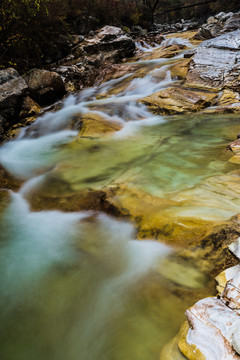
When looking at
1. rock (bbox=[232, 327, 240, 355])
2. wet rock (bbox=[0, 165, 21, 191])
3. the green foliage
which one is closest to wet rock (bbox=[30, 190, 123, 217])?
wet rock (bbox=[0, 165, 21, 191])

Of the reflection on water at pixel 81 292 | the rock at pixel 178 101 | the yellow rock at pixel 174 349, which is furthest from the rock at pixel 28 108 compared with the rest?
the yellow rock at pixel 174 349

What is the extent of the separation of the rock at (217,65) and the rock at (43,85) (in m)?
4.68

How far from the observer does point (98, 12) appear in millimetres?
15336

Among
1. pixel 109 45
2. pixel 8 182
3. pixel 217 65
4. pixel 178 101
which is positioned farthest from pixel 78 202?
pixel 109 45

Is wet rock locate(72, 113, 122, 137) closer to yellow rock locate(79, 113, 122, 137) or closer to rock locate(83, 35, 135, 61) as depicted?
yellow rock locate(79, 113, 122, 137)

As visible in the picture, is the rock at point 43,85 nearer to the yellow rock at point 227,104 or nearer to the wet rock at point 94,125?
the wet rock at point 94,125

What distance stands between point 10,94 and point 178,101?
4.95m

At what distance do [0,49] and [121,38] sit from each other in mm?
6705

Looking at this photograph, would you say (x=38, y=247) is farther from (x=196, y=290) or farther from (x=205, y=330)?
(x=205, y=330)

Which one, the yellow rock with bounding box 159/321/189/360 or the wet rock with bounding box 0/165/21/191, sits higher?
the wet rock with bounding box 0/165/21/191

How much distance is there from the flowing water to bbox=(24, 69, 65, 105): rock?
415 cm

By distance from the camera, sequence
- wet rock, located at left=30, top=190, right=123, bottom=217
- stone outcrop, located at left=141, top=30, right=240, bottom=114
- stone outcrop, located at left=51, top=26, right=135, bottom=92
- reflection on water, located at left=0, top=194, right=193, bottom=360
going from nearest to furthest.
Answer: reflection on water, located at left=0, top=194, right=193, bottom=360
wet rock, located at left=30, top=190, right=123, bottom=217
stone outcrop, located at left=141, top=30, right=240, bottom=114
stone outcrop, located at left=51, top=26, right=135, bottom=92

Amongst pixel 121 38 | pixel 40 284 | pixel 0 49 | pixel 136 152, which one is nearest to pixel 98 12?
pixel 121 38

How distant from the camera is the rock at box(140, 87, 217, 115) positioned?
7000mm
